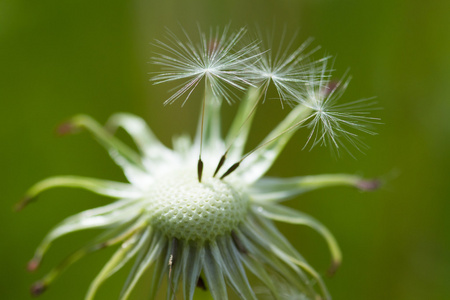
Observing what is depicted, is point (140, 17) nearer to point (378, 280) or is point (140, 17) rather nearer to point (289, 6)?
point (289, 6)

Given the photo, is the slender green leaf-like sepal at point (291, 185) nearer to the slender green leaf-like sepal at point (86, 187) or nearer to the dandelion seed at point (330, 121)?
the dandelion seed at point (330, 121)

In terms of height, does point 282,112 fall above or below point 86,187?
above

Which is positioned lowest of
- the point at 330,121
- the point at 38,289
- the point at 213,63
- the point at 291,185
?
the point at 38,289

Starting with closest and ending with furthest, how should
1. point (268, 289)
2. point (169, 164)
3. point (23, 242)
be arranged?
1. point (268, 289)
2. point (169, 164)
3. point (23, 242)

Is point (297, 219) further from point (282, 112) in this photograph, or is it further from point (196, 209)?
point (282, 112)

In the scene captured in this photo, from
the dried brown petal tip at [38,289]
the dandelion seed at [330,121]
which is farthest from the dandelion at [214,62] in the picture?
the dried brown petal tip at [38,289]

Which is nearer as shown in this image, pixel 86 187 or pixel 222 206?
pixel 222 206

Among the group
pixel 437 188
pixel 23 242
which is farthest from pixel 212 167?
pixel 437 188

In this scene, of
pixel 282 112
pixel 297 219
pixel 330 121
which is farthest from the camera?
pixel 282 112

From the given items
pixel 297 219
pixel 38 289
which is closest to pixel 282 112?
pixel 297 219
